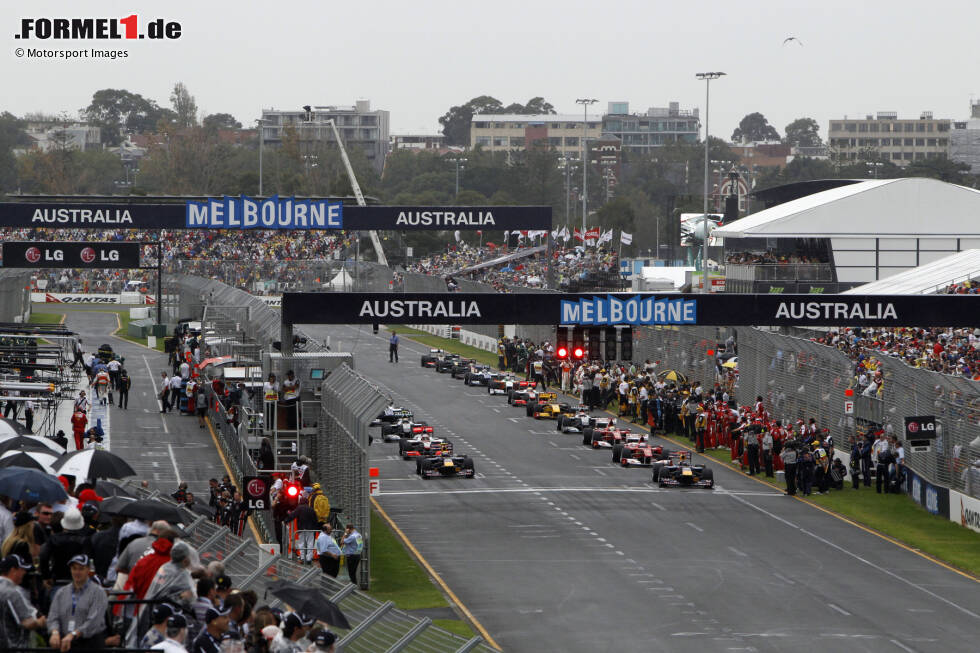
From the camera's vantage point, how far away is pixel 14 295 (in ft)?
226

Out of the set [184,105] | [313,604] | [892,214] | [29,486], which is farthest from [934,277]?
[184,105]

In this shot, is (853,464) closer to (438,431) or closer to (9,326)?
(438,431)

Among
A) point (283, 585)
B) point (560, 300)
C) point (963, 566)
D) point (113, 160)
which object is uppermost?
point (113, 160)

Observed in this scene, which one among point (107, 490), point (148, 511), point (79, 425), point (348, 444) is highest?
point (148, 511)

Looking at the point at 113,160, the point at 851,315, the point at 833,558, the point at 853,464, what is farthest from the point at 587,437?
the point at 113,160

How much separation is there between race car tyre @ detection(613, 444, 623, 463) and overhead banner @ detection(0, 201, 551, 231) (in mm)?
18546

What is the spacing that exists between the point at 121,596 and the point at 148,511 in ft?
8.51

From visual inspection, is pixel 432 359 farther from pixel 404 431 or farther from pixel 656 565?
pixel 656 565

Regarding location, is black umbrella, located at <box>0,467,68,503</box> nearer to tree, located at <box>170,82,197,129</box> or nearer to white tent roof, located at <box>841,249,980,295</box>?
white tent roof, located at <box>841,249,980,295</box>

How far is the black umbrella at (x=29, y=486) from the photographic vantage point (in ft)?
49.7

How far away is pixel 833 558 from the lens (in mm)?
29297

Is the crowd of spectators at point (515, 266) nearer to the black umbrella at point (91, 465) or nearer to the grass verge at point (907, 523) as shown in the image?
the grass verge at point (907, 523)

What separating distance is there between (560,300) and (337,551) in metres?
10.8

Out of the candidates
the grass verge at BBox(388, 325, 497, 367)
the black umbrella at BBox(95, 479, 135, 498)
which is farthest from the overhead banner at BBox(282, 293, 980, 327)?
the grass verge at BBox(388, 325, 497, 367)
